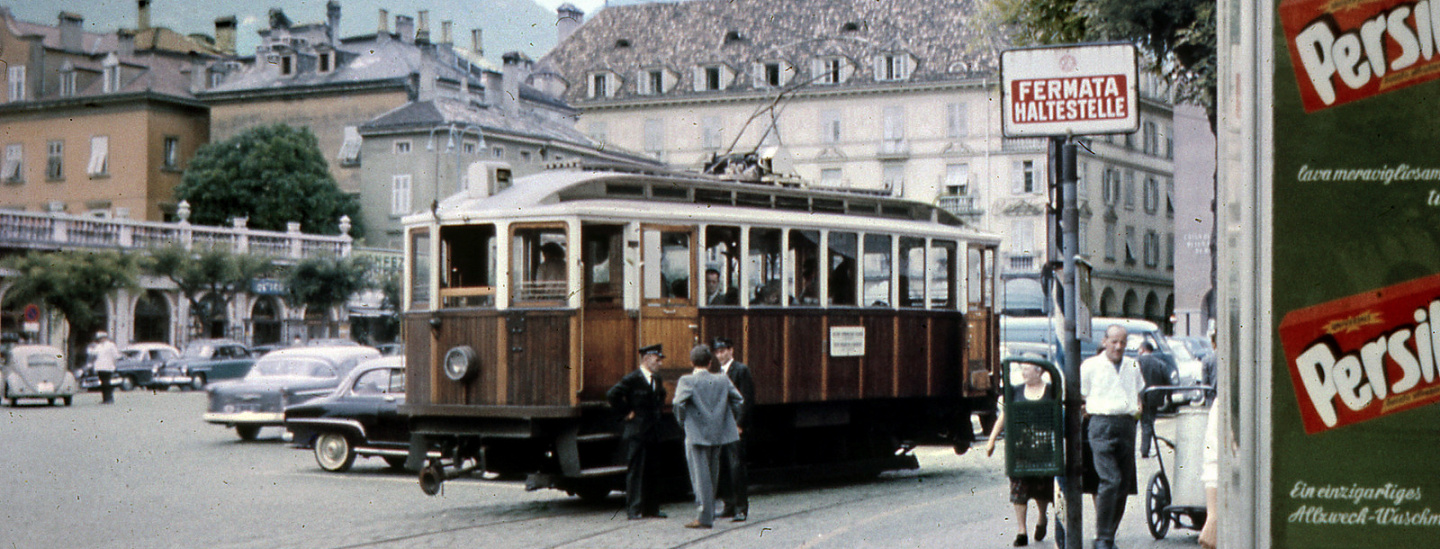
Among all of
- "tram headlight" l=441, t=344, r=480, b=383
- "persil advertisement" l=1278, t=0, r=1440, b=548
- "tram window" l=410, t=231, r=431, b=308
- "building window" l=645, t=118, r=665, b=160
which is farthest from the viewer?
"building window" l=645, t=118, r=665, b=160

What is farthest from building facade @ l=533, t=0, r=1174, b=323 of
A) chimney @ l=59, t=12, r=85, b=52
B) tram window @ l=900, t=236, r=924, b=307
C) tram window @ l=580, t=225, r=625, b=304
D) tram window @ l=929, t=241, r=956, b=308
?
tram window @ l=580, t=225, r=625, b=304

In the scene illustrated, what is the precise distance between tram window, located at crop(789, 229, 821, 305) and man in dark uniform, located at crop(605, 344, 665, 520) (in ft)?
8.60

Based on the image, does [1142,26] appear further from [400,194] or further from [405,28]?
[405,28]

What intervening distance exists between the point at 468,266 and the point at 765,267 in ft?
9.30

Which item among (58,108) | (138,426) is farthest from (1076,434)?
(58,108)

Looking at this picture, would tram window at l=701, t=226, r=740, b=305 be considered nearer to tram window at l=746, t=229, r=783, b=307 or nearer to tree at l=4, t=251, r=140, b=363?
tram window at l=746, t=229, r=783, b=307

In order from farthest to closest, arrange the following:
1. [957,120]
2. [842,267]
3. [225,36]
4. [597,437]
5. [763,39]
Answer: [225,36] < [763,39] < [957,120] < [842,267] < [597,437]

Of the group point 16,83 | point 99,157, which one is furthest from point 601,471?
point 99,157

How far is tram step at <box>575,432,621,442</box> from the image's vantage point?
45.6ft

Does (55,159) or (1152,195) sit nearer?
(55,159)

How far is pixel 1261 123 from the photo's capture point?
4.48 metres

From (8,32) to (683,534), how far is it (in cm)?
2323

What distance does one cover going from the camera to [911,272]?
56.5 ft

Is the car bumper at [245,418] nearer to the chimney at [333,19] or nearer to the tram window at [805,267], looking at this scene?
the tram window at [805,267]
